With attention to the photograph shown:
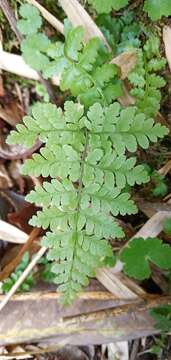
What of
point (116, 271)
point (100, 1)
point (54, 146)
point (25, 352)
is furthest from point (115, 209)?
point (25, 352)

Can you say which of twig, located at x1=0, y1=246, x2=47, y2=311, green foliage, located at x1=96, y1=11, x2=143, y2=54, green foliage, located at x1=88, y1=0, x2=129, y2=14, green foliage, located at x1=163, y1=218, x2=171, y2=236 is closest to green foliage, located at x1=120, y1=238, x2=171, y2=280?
green foliage, located at x1=163, y1=218, x2=171, y2=236

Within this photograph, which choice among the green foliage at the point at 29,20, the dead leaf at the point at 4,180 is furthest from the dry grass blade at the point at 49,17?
the dead leaf at the point at 4,180

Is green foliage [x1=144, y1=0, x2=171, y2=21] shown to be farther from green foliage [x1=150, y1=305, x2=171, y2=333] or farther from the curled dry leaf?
green foliage [x1=150, y1=305, x2=171, y2=333]

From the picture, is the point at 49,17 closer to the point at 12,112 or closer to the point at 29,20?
the point at 29,20

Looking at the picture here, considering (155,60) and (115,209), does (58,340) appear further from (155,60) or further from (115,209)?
(155,60)

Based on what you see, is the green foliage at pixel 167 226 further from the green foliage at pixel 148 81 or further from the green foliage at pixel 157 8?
the green foliage at pixel 157 8

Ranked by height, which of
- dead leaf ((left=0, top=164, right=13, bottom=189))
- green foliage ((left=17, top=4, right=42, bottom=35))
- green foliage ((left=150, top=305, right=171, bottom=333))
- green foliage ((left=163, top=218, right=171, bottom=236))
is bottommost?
green foliage ((left=150, top=305, right=171, bottom=333))
